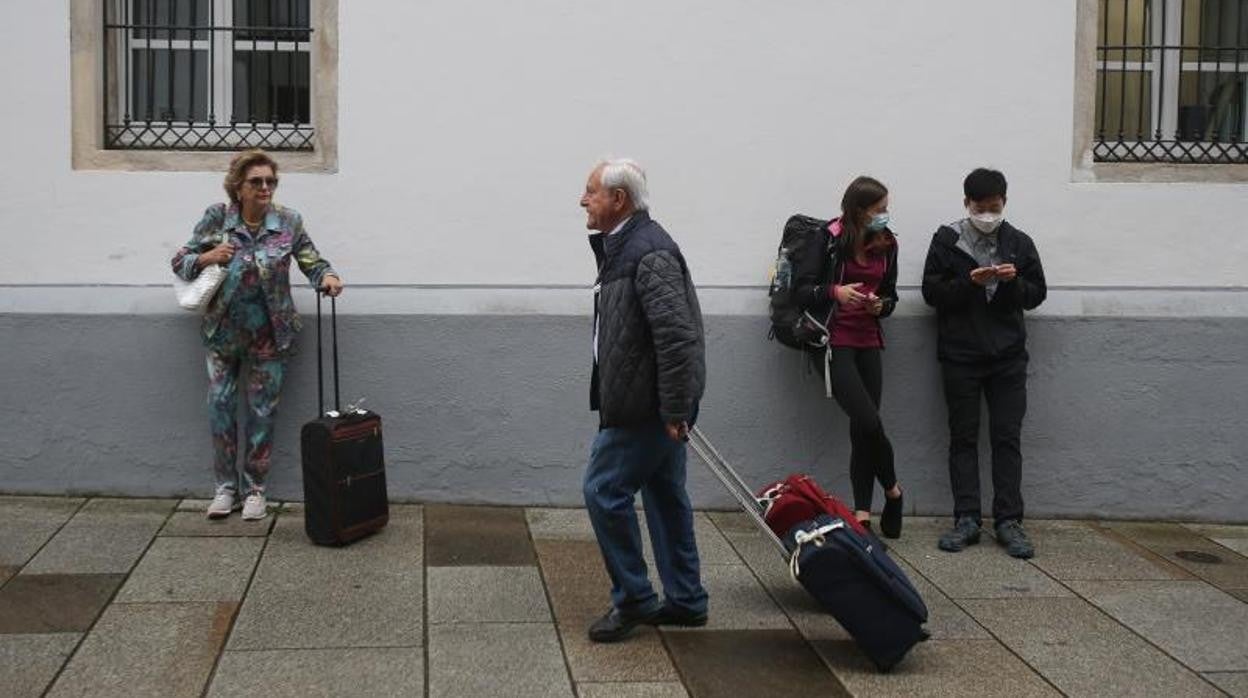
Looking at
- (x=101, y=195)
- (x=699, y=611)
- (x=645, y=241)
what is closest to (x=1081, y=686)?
(x=699, y=611)

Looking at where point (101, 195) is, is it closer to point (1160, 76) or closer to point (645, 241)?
point (645, 241)

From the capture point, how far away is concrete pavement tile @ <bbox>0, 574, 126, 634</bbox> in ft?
17.9

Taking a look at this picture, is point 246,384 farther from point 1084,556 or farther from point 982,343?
point 1084,556

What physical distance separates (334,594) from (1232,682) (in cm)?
346

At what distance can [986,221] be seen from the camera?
273 inches

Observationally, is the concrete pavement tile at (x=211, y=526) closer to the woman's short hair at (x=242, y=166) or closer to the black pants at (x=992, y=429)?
the woman's short hair at (x=242, y=166)

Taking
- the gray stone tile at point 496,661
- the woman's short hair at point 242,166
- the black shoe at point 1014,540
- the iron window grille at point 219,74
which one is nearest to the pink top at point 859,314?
the black shoe at point 1014,540

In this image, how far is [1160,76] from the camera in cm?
789

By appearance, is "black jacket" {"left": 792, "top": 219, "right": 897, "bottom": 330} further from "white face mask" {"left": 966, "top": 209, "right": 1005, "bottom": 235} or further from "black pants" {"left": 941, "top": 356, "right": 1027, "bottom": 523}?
"black pants" {"left": 941, "top": 356, "right": 1027, "bottom": 523}

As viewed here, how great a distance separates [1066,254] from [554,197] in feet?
8.82

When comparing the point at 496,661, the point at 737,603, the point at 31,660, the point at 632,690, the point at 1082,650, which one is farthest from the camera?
the point at 737,603

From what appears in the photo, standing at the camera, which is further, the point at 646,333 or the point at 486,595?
the point at 486,595

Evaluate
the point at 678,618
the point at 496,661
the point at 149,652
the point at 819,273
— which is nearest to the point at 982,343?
the point at 819,273

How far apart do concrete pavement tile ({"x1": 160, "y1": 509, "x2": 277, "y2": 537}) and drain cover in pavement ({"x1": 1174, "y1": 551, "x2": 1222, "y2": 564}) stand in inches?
174
